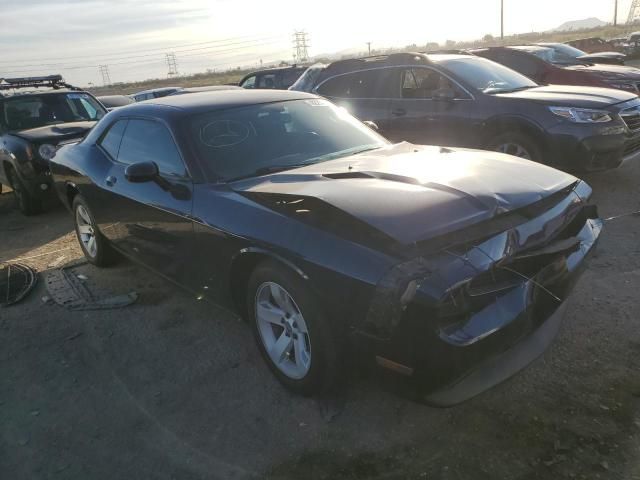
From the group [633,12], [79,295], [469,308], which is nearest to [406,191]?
[469,308]

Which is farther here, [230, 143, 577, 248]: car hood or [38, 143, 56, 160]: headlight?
[38, 143, 56, 160]: headlight

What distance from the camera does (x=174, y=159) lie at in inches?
141

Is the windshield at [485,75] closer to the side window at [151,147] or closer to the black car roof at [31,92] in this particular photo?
the side window at [151,147]

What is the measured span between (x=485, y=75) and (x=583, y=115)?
1.48 meters

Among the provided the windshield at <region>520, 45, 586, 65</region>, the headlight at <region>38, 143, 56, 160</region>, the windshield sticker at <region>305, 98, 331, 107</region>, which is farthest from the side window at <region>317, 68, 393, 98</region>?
the windshield at <region>520, 45, 586, 65</region>

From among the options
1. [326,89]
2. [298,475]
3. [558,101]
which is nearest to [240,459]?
[298,475]

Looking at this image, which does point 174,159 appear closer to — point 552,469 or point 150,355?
point 150,355

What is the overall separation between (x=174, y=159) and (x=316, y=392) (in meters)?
1.84

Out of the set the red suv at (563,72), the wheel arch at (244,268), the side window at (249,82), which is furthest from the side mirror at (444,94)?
the side window at (249,82)

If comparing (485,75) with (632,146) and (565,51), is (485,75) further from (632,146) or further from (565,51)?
(565,51)

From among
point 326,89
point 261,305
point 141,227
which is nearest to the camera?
point 261,305

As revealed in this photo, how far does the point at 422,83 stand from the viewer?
6938 millimetres

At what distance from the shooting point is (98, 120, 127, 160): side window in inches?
176

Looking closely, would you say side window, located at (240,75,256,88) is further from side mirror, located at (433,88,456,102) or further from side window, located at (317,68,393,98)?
side mirror, located at (433,88,456,102)
